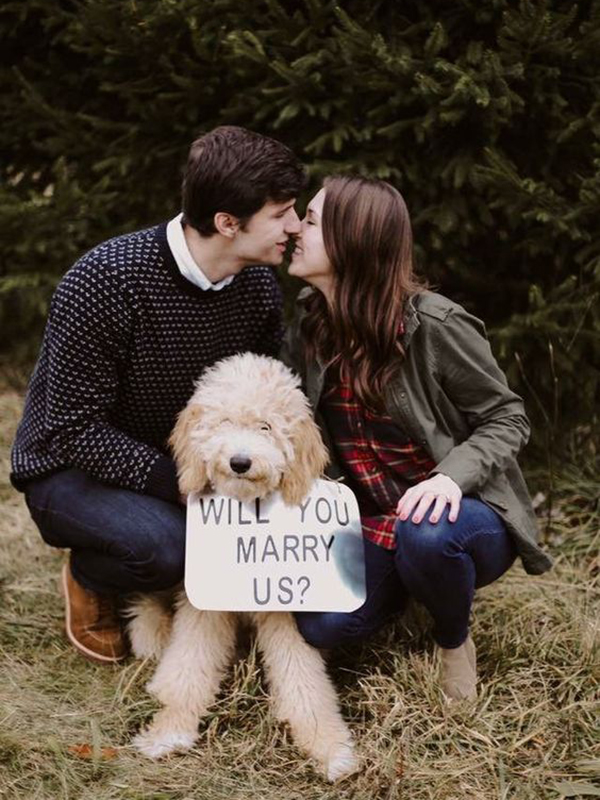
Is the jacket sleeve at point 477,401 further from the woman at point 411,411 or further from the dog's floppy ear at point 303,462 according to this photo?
the dog's floppy ear at point 303,462

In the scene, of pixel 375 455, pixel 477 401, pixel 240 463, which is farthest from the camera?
pixel 375 455

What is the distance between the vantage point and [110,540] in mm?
2773

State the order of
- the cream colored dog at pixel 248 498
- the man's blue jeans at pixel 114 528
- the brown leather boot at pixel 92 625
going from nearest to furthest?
the cream colored dog at pixel 248 498
the man's blue jeans at pixel 114 528
the brown leather boot at pixel 92 625

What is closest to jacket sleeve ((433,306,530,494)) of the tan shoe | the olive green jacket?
the olive green jacket

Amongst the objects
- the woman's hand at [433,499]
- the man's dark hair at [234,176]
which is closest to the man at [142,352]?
the man's dark hair at [234,176]

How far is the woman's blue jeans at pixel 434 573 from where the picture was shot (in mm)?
2477

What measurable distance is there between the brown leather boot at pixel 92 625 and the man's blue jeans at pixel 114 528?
0.59 ft

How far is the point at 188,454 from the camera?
8.53ft

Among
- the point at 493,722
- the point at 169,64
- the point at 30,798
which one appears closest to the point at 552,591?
the point at 493,722

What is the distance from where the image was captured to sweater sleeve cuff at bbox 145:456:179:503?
9.04 feet

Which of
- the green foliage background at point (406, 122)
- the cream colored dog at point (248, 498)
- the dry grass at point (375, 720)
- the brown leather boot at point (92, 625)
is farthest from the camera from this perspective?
the green foliage background at point (406, 122)

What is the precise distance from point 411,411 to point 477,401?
0.21 m

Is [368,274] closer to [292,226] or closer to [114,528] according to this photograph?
[292,226]

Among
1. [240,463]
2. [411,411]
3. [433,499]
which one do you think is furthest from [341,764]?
[411,411]
